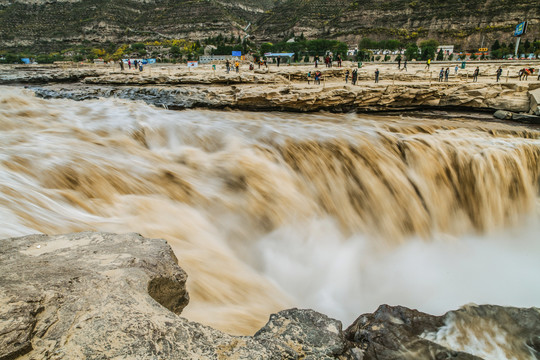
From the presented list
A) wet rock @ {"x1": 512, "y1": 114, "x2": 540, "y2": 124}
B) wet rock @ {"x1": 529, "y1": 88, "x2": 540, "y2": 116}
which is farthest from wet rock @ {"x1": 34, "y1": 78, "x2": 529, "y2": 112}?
wet rock @ {"x1": 512, "y1": 114, "x2": 540, "y2": 124}

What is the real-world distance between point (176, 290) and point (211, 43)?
9326cm

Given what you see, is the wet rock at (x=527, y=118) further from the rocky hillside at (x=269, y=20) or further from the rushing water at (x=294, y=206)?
the rocky hillside at (x=269, y=20)

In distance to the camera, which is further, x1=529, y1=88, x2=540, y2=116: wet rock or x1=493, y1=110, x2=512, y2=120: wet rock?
x1=493, y1=110, x2=512, y2=120: wet rock

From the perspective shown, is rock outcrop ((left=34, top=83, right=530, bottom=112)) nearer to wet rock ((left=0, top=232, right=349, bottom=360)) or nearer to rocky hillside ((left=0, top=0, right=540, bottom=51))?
wet rock ((left=0, top=232, right=349, bottom=360))

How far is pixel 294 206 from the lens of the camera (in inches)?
221

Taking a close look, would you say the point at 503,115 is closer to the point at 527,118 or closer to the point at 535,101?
the point at 527,118

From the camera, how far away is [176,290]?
2.35m

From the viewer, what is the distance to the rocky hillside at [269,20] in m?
70.4

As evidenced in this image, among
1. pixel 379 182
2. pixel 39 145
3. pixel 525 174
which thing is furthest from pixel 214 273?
pixel 525 174

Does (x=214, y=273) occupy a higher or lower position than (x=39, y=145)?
lower

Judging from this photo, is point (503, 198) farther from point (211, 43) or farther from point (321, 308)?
point (211, 43)

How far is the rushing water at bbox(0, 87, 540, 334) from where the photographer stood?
390 cm

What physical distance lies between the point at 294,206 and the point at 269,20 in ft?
360

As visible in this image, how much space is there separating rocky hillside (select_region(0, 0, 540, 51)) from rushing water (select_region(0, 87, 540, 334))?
78.2 metres
